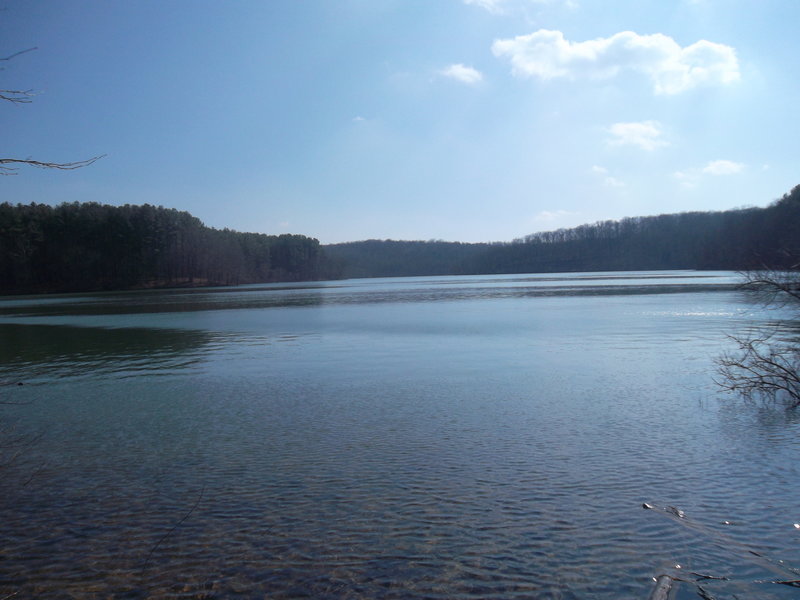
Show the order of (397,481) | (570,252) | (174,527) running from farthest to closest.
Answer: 1. (570,252)
2. (397,481)
3. (174,527)

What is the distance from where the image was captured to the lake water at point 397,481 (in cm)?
489

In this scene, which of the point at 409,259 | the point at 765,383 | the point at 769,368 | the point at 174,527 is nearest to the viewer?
the point at 174,527

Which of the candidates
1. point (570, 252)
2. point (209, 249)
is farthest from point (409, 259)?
point (209, 249)

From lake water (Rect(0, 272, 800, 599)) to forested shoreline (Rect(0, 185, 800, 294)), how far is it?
1144 inches

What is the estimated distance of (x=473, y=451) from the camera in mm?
A: 8031

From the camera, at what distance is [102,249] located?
8525cm

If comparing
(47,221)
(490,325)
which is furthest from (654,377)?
(47,221)

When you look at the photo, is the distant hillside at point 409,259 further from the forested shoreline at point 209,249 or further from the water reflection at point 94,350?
the water reflection at point 94,350

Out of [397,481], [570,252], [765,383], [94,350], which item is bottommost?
[397,481]

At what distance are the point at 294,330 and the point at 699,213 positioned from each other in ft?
492

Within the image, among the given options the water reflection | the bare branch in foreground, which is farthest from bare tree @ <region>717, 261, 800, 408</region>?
the water reflection

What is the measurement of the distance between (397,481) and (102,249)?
89.8 m

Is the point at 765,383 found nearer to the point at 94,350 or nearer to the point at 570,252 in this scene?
the point at 94,350

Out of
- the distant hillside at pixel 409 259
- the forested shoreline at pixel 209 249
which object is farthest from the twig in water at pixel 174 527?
the distant hillside at pixel 409 259
